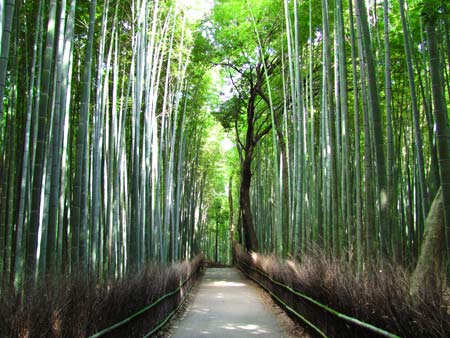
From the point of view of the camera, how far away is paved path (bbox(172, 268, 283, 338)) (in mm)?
5316

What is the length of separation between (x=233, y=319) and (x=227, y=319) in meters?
0.08

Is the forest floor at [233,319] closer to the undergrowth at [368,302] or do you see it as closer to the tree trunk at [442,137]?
the undergrowth at [368,302]

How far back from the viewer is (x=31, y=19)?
616cm

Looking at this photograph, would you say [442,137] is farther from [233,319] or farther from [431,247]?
[233,319]

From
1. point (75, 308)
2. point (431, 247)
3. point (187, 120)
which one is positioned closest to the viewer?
point (75, 308)

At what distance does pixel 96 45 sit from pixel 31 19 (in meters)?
1.08

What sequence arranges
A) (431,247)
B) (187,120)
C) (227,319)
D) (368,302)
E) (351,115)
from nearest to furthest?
(368,302) → (431,247) → (227,319) → (351,115) → (187,120)

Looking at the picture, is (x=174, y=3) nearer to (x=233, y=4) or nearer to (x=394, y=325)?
(x=233, y=4)

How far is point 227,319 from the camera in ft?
20.5

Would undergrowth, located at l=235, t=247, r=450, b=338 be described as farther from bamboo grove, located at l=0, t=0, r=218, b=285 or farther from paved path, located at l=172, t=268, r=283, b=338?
bamboo grove, located at l=0, t=0, r=218, b=285

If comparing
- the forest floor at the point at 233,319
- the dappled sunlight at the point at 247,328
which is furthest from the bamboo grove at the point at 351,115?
the dappled sunlight at the point at 247,328

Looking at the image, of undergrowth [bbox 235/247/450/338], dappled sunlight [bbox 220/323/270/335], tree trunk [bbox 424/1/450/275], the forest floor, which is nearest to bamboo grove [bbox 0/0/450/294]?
tree trunk [bbox 424/1/450/275]

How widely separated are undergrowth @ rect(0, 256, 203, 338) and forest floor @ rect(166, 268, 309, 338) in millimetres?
785

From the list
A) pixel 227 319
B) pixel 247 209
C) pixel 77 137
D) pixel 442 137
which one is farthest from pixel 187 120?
pixel 442 137
